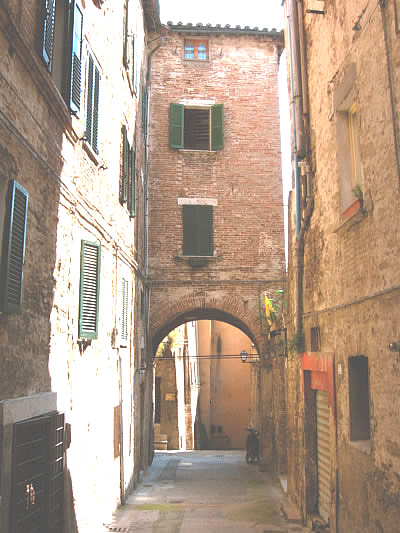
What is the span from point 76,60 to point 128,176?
190 inches

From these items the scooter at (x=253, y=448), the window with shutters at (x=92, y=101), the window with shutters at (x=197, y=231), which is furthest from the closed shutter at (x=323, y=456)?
the scooter at (x=253, y=448)

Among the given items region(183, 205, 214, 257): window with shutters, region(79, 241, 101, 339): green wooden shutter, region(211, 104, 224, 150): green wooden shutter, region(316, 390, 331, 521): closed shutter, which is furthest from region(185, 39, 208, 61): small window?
region(316, 390, 331, 521): closed shutter

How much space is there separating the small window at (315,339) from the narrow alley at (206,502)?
2.91 meters

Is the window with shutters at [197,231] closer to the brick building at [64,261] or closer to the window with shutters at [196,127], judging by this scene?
the window with shutters at [196,127]

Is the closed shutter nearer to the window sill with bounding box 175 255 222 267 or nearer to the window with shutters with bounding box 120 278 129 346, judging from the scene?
the window with shutters with bounding box 120 278 129 346

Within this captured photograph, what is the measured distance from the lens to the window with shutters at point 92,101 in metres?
8.05

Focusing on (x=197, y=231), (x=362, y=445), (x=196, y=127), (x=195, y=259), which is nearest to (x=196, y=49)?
(x=196, y=127)

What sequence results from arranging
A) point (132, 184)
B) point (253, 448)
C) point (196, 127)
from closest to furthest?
point (132, 184) < point (253, 448) < point (196, 127)

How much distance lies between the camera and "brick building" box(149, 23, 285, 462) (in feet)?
A: 51.0

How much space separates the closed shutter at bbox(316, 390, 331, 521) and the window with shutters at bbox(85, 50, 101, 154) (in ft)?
17.2

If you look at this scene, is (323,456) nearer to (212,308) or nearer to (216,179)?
(212,308)

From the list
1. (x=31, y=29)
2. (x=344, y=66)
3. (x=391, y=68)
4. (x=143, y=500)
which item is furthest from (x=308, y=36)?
(x=143, y=500)

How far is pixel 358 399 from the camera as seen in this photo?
655cm

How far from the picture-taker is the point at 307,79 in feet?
29.8
